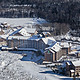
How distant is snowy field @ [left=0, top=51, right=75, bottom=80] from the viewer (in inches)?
378

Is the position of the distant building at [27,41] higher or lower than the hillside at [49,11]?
lower

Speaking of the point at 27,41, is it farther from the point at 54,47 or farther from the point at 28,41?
the point at 54,47

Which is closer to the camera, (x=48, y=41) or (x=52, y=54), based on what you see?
(x=52, y=54)

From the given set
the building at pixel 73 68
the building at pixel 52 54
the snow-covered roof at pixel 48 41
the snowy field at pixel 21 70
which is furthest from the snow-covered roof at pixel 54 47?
the building at pixel 73 68

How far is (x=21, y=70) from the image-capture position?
10562mm

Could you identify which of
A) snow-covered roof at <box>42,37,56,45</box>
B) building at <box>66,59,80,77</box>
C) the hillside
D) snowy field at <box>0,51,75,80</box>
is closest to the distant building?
snow-covered roof at <box>42,37,56,45</box>

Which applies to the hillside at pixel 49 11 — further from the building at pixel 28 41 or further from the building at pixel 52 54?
the building at pixel 52 54

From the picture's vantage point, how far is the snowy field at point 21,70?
9.60 meters

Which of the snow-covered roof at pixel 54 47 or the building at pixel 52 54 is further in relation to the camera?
the snow-covered roof at pixel 54 47

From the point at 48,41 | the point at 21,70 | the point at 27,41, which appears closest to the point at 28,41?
the point at 27,41

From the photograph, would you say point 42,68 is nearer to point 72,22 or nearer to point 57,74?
point 57,74

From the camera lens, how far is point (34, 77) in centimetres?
967

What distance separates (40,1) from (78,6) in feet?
26.3

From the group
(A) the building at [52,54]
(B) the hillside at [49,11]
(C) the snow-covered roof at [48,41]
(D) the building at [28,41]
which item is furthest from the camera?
(B) the hillside at [49,11]
